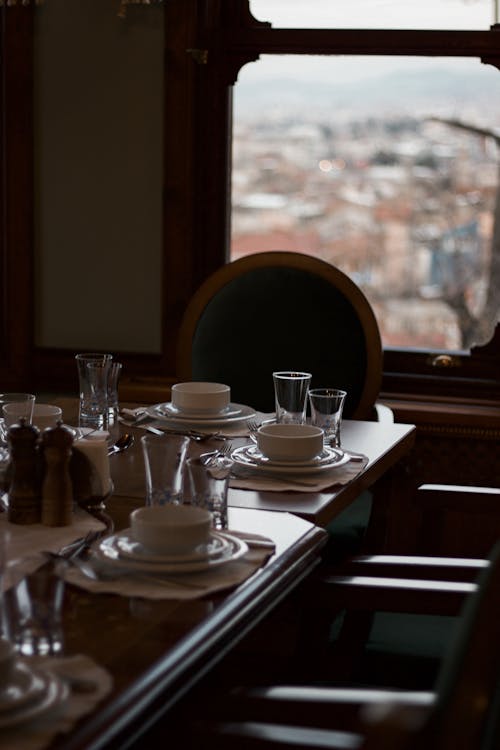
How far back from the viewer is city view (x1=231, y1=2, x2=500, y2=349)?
325cm

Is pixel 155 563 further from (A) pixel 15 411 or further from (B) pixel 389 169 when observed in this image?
(B) pixel 389 169

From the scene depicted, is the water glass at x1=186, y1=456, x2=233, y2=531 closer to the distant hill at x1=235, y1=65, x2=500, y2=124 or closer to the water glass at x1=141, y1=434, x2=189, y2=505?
the water glass at x1=141, y1=434, x2=189, y2=505

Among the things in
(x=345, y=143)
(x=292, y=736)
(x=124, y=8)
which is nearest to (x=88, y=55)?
(x=124, y=8)

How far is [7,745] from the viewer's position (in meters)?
0.97

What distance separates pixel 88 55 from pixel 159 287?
67 cm

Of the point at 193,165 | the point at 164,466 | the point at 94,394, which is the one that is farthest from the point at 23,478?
the point at 193,165

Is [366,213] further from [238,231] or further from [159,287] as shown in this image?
[159,287]

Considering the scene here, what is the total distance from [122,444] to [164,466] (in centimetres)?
53

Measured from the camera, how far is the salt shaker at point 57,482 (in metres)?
1.60

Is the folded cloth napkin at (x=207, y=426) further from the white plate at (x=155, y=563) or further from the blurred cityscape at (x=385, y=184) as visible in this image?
the blurred cityscape at (x=385, y=184)

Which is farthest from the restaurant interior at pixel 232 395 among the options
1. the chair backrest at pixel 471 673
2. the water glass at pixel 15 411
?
the water glass at pixel 15 411

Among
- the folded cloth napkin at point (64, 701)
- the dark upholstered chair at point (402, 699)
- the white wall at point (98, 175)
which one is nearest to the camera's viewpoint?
the dark upholstered chair at point (402, 699)

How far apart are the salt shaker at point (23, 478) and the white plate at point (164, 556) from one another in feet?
0.54

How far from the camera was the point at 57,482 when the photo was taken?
1.59 meters
